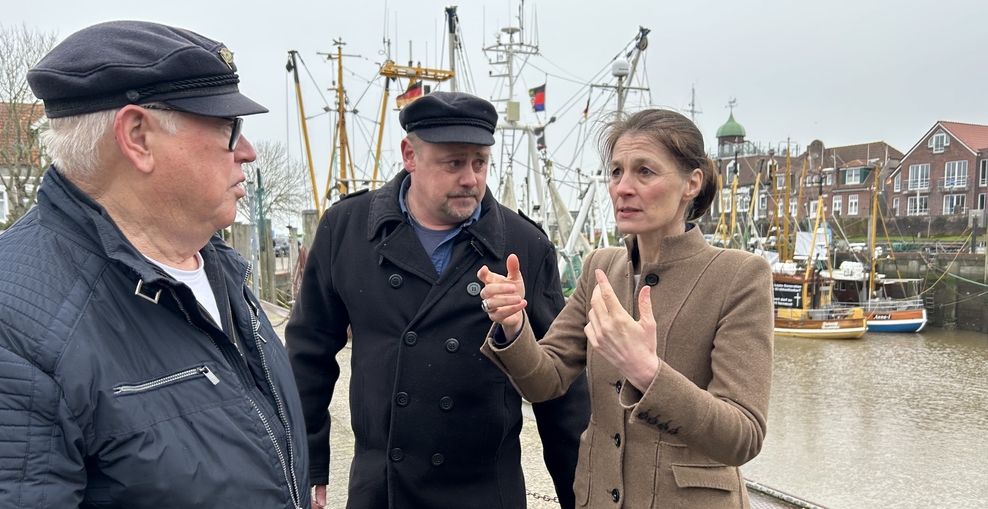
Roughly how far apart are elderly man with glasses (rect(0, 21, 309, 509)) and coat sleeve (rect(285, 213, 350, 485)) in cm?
103

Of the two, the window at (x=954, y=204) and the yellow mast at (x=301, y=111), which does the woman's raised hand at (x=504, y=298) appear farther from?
the window at (x=954, y=204)

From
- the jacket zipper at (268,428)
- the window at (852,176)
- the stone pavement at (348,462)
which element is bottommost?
the stone pavement at (348,462)

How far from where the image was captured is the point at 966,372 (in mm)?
22078

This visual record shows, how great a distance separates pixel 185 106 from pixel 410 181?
144cm

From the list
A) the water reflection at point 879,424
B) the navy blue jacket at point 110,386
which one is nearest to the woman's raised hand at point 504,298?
the navy blue jacket at point 110,386

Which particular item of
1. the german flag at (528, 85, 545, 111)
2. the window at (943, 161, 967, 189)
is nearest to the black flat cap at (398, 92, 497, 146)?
the german flag at (528, 85, 545, 111)

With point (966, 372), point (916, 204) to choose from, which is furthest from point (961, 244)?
point (966, 372)

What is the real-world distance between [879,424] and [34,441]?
18.8 metres

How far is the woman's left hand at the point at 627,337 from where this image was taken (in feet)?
5.57

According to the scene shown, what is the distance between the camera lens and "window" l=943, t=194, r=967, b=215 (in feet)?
140

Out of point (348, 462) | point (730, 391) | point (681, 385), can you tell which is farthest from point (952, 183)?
point (681, 385)

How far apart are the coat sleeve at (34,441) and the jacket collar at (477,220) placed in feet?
4.98

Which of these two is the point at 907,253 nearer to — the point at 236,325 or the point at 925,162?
the point at 925,162

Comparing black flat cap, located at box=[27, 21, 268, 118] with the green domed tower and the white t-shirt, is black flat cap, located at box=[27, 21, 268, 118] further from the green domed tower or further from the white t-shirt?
the green domed tower
